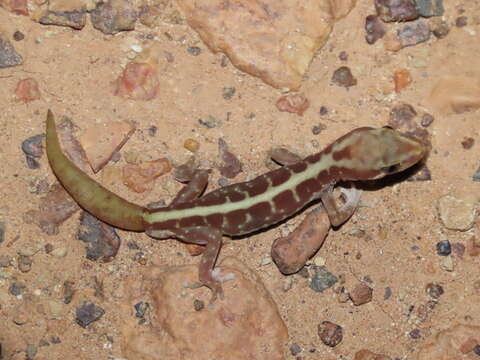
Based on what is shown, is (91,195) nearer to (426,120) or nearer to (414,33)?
(426,120)

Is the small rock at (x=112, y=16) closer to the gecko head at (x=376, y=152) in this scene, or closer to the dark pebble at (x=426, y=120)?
the gecko head at (x=376, y=152)

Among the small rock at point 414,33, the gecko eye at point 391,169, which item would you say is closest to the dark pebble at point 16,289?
the gecko eye at point 391,169

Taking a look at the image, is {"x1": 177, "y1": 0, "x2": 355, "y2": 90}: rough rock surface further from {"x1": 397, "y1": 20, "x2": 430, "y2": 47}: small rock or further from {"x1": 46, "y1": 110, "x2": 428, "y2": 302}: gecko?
{"x1": 46, "y1": 110, "x2": 428, "y2": 302}: gecko

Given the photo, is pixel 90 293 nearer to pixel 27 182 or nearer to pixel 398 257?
pixel 27 182

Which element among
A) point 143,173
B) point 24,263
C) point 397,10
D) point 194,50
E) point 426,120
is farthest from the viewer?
point 194,50

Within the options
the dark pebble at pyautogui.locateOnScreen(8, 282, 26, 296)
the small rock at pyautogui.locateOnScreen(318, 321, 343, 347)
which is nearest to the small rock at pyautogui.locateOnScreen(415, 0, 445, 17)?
the small rock at pyautogui.locateOnScreen(318, 321, 343, 347)

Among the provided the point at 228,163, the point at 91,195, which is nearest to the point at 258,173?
the point at 228,163

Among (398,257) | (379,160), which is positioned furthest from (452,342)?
(379,160)
